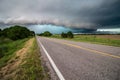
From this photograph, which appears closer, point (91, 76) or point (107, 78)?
point (107, 78)

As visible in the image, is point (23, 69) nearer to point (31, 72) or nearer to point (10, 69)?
point (31, 72)

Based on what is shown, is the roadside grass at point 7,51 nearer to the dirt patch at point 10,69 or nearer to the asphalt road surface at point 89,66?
the dirt patch at point 10,69


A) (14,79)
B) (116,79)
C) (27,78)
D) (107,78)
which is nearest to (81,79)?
(107,78)

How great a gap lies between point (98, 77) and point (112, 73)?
618mm

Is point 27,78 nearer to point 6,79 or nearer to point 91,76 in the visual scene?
point 6,79

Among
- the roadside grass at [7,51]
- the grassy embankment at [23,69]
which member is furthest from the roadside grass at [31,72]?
the roadside grass at [7,51]

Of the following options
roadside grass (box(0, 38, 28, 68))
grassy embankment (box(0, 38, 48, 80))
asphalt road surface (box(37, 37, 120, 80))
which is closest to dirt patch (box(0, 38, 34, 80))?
grassy embankment (box(0, 38, 48, 80))

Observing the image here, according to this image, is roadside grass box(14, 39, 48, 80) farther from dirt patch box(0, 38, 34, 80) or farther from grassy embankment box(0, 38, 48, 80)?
dirt patch box(0, 38, 34, 80)

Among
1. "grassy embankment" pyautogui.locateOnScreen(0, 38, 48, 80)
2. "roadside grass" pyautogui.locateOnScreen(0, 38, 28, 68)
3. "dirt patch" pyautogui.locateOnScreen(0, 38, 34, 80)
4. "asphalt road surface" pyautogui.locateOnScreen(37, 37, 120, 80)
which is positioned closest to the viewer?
"asphalt road surface" pyautogui.locateOnScreen(37, 37, 120, 80)

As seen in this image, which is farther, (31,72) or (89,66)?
(89,66)

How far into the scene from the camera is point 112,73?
3846 mm

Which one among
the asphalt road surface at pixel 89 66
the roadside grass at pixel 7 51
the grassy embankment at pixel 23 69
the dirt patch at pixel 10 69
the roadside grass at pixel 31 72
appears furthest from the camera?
the roadside grass at pixel 7 51

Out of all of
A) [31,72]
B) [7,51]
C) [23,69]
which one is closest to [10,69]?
[23,69]

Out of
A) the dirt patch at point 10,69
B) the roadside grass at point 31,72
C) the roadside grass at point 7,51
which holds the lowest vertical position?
the roadside grass at point 7,51
